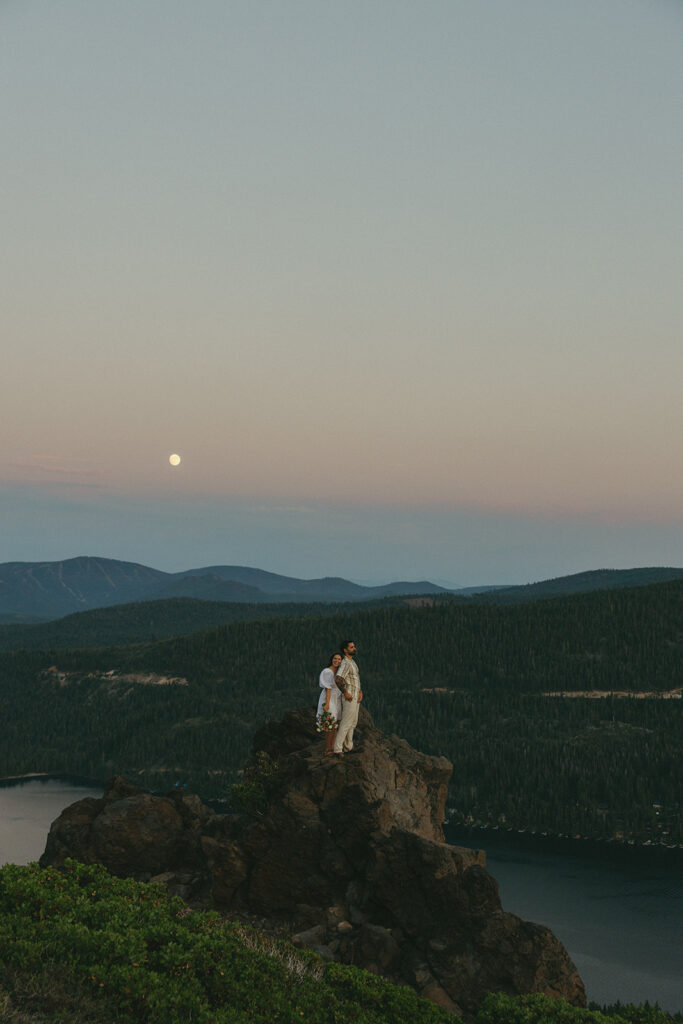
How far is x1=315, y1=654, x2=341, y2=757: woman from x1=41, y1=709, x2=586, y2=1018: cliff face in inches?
123

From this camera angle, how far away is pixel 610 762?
191 metres

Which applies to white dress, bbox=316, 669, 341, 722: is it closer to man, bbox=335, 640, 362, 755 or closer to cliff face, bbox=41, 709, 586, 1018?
man, bbox=335, 640, 362, 755

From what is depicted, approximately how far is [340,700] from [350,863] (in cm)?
1047

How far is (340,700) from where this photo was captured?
45125 millimetres

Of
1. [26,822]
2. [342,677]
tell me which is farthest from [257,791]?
[26,822]

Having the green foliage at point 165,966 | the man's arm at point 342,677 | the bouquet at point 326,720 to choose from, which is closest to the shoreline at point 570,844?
the bouquet at point 326,720

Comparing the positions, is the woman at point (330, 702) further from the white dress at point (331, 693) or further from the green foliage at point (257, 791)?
the green foliage at point (257, 791)

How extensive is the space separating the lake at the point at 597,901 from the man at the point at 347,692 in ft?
156

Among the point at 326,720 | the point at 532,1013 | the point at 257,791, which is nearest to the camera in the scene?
the point at 532,1013

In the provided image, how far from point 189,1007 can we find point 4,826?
154700 millimetres

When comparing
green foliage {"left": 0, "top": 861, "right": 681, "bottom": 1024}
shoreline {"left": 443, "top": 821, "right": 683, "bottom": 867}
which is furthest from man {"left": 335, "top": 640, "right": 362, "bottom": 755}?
shoreline {"left": 443, "top": 821, "right": 683, "bottom": 867}

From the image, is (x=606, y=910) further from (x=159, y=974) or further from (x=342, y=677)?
(x=159, y=974)

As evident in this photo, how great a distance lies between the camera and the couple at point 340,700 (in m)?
42.6

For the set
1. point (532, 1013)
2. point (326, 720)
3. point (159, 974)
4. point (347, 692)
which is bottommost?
point (532, 1013)
